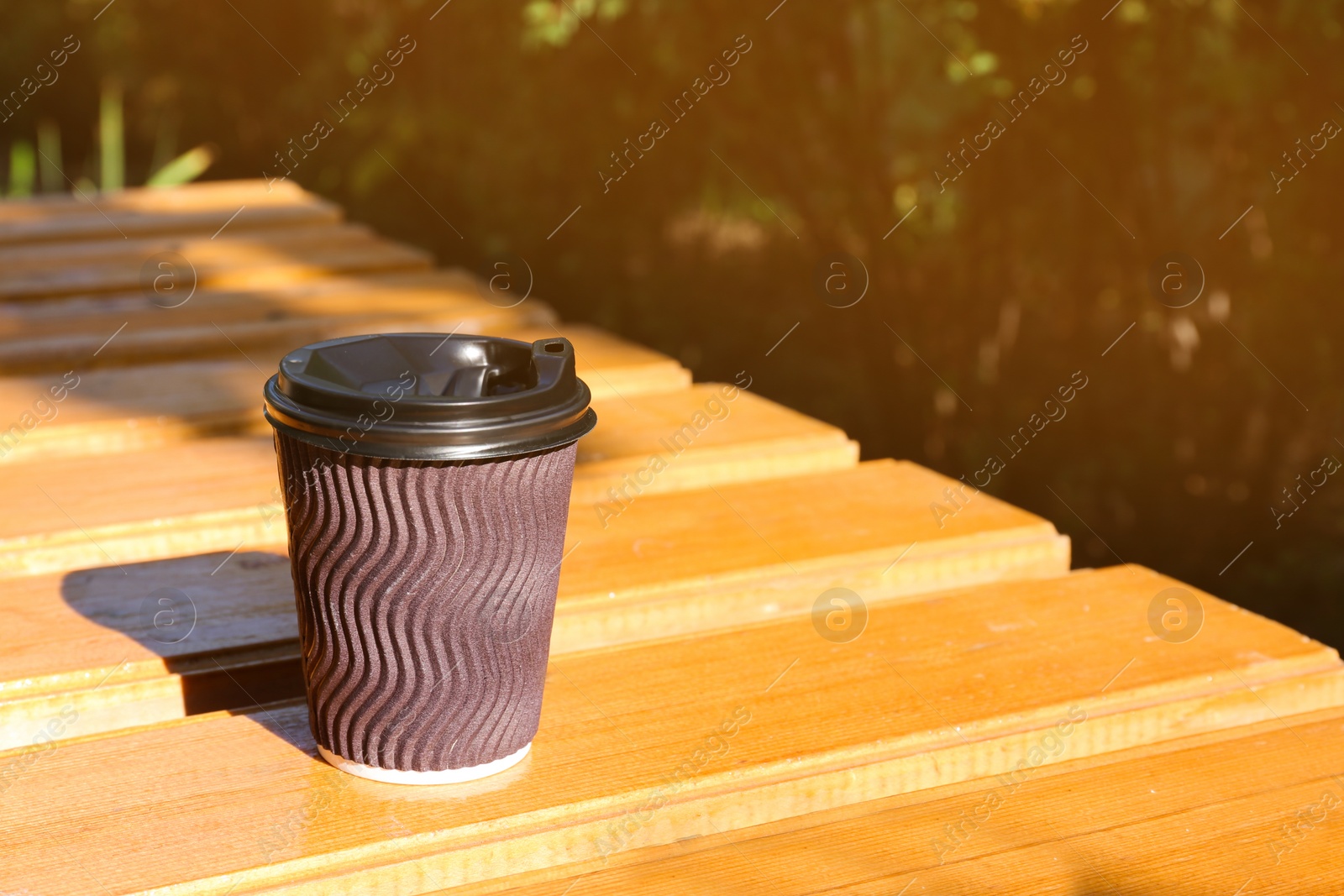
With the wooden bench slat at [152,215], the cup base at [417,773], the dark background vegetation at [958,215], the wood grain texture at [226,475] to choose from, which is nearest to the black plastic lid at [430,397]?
the cup base at [417,773]

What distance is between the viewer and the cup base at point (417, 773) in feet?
4.33

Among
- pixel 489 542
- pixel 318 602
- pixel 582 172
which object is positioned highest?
pixel 489 542

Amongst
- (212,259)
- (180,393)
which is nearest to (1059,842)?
(180,393)

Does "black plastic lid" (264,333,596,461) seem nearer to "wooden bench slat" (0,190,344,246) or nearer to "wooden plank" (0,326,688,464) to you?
"wooden plank" (0,326,688,464)

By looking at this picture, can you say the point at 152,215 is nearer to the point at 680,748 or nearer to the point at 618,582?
the point at 618,582

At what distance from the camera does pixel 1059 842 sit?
1.33 m

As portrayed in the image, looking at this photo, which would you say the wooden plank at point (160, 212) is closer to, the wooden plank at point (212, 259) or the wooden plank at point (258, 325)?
the wooden plank at point (212, 259)

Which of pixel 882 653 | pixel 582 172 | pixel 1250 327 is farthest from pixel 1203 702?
pixel 582 172

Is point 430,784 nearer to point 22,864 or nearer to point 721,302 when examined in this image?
point 22,864

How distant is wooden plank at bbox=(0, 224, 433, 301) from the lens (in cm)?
330

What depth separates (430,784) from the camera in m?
1.32

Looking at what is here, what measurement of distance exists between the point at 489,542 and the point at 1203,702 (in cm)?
93

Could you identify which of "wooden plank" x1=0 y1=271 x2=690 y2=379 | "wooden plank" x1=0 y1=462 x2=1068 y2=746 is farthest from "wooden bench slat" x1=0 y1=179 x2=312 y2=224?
"wooden plank" x1=0 y1=462 x2=1068 y2=746

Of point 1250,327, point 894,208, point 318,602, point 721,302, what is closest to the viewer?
point 318,602
